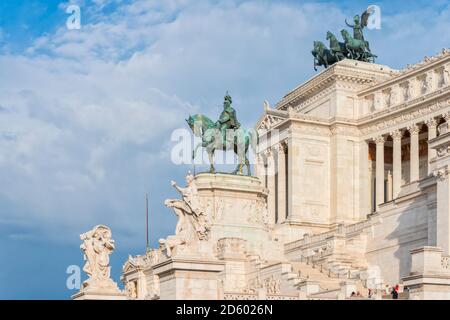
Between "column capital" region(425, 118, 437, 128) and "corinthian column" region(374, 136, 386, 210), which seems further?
"corinthian column" region(374, 136, 386, 210)

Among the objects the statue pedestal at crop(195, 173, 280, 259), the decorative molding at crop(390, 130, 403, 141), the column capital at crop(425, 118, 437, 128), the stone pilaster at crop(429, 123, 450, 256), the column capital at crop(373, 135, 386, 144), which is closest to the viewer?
the stone pilaster at crop(429, 123, 450, 256)

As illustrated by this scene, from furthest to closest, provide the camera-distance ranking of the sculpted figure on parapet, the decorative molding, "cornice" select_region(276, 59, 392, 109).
→ 1. "cornice" select_region(276, 59, 392, 109)
2. the decorative molding
3. the sculpted figure on parapet

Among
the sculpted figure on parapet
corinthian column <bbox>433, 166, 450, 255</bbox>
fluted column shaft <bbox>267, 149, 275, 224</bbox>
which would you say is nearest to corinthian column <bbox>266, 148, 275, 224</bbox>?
fluted column shaft <bbox>267, 149, 275, 224</bbox>

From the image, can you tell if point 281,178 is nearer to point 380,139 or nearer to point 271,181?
point 271,181

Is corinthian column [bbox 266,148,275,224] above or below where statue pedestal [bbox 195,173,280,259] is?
above

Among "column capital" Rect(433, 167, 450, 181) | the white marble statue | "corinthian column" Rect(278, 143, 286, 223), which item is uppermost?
"corinthian column" Rect(278, 143, 286, 223)

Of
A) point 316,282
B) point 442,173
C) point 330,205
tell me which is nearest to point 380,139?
point 330,205

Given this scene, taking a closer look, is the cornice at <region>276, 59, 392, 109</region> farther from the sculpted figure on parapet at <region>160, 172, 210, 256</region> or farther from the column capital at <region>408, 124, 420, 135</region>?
the sculpted figure on parapet at <region>160, 172, 210, 256</region>

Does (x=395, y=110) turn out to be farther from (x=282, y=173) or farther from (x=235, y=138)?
(x=235, y=138)

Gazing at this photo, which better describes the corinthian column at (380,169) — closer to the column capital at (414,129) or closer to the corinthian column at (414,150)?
the corinthian column at (414,150)
